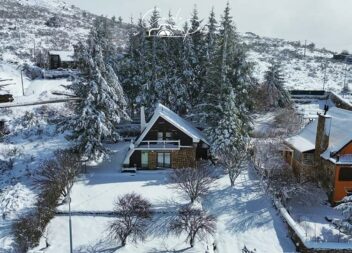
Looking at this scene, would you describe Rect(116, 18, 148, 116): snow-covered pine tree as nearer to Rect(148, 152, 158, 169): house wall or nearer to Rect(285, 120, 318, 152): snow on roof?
Rect(148, 152, 158, 169): house wall

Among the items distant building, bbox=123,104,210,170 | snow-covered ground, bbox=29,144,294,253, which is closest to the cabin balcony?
distant building, bbox=123,104,210,170

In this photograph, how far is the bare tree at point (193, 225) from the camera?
25502mm

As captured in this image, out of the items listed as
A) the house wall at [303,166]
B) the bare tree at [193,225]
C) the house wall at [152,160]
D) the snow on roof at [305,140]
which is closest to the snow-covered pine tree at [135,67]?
the house wall at [152,160]

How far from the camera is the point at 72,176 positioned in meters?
31.2

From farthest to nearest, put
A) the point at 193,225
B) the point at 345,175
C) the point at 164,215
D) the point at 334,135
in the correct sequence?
the point at 334,135, the point at 345,175, the point at 164,215, the point at 193,225

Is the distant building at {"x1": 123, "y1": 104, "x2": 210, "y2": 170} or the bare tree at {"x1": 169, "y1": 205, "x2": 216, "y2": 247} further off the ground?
the distant building at {"x1": 123, "y1": 104, "x2": 210, "y2": 170}

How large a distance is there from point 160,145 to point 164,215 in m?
9.65

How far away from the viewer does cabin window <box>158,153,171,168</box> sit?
38031mm

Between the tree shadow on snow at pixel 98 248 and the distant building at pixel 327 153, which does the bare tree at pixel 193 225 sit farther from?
the distant building at pixel 327 153

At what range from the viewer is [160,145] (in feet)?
124

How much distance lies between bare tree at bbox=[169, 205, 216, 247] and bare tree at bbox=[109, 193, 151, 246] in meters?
1.89

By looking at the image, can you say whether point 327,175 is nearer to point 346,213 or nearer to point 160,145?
point 346,213

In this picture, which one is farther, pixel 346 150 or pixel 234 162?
pixel 234 162

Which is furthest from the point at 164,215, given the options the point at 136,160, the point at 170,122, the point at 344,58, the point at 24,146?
the point at 344,58
